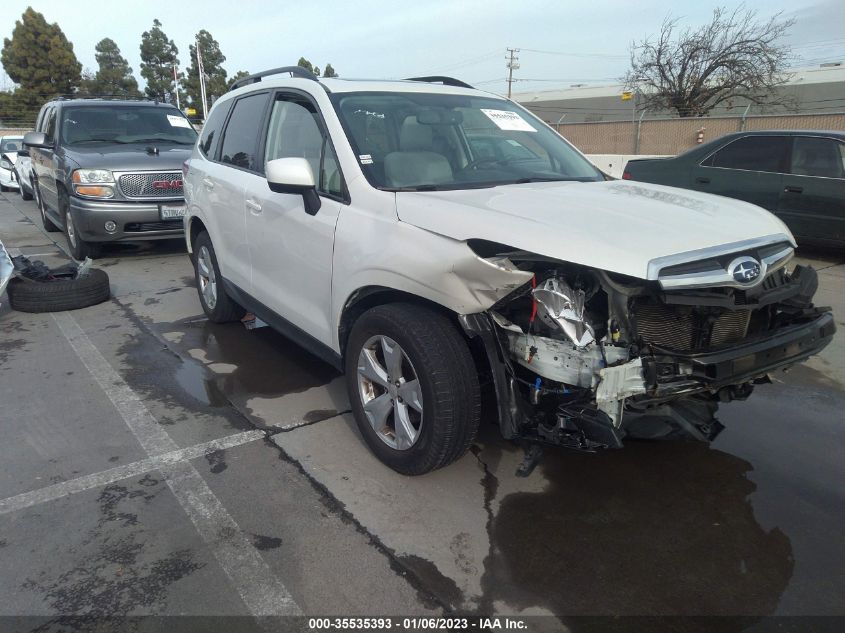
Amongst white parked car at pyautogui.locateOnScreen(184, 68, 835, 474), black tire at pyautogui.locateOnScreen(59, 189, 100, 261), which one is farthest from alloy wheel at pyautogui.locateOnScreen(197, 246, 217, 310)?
black tire at pyautogui.locateOnScreen(59, 189, 100, 261)

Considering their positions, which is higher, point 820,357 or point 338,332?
point 338,332

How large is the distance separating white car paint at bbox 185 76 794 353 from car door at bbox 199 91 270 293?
185 mm

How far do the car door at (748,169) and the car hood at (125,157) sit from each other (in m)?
7.03

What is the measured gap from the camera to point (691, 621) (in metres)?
2.24

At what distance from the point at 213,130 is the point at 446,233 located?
3317mm

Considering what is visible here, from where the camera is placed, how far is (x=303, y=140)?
3.70 metres

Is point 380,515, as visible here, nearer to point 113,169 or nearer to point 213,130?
point 213,130

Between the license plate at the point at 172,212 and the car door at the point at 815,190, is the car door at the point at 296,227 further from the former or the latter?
the car door at the point at 815,190

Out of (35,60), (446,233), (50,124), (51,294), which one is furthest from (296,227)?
(35,60)

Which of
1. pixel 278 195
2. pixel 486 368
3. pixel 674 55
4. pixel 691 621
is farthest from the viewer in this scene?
pixel 674 55

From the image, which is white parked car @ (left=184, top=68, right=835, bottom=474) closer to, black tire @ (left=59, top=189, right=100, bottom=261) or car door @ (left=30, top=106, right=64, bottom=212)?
black tire @ (left=59, top=189, right=100, bottom=261)

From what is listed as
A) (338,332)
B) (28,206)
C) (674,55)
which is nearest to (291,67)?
(338,332)

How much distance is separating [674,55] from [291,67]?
1239 inches

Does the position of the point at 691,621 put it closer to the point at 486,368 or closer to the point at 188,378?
the point at 486,368
